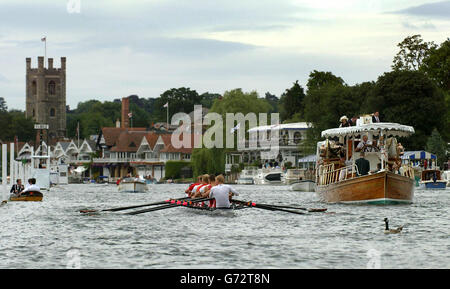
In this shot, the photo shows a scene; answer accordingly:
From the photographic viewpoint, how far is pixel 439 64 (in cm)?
11712

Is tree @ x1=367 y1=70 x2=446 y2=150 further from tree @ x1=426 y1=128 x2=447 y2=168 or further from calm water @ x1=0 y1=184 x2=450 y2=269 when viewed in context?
calm water @ x1=0 y1=184 x2=450 y2=269

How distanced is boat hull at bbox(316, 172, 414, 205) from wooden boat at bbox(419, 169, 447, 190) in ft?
140

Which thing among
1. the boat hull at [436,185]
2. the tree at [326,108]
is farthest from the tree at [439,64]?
the boat hull at [436,185]

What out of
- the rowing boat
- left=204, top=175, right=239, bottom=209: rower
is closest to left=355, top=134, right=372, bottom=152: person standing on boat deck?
the rowing boat

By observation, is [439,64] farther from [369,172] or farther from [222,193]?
[222,193]

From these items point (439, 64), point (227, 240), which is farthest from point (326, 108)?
point (227, 240)

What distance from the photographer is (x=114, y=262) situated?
24359mm

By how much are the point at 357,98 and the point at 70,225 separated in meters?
85.7

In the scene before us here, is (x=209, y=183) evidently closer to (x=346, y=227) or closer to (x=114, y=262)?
(x=346, y=227)

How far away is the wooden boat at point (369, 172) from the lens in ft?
146

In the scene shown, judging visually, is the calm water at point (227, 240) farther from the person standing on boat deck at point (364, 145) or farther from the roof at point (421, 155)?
the roof at point (421, 155)

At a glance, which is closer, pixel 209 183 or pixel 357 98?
pixel 209 183

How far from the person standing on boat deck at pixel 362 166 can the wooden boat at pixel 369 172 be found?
0.16m
